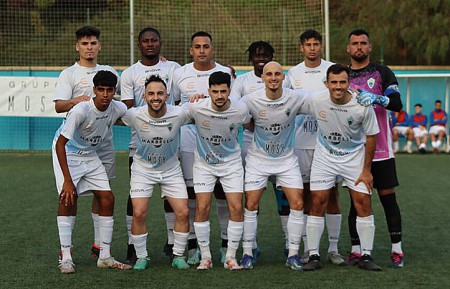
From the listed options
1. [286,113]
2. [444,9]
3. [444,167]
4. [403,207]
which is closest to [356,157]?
[286,113]

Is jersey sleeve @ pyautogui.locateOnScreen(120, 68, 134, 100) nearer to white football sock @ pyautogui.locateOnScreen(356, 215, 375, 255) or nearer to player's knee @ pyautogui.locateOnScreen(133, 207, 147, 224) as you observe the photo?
player's knee @ pyautogui.locateOnScreen(133, 207, 147, 224)

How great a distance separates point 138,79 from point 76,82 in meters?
0.59

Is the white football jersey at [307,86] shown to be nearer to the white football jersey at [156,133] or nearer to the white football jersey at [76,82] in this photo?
the white football jersey at [156,133]

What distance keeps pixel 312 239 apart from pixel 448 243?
1.76 meters

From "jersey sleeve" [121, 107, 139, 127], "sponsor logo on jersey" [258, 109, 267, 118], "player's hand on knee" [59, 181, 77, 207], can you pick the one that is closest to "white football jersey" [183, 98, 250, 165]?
"sponsor logo on jersey" [258, 109, 267, 118]

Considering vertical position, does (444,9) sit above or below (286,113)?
above

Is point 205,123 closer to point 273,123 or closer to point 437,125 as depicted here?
point 273,123

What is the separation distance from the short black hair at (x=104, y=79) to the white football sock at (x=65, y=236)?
1.18 m

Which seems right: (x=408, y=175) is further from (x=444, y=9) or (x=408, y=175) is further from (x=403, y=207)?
(x=444, y=9)

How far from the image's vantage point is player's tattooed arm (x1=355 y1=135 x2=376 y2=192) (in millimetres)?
6559

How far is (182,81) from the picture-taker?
7293 mm

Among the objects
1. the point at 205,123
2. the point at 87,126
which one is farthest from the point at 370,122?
the point at 87,126

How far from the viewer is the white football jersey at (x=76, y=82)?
6961 millimetres

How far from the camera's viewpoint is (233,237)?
6719 millimetres
